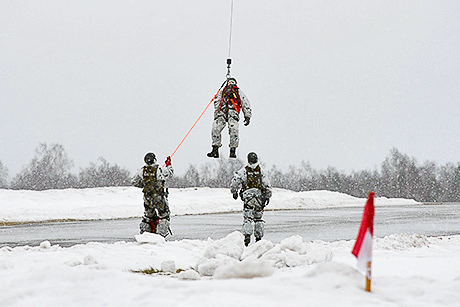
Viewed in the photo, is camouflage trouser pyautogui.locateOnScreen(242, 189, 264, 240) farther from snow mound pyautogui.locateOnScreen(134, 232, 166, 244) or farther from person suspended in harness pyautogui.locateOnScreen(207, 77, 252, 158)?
snow mound pyautogui.locateOnScreen(134, 232, 166, 244)

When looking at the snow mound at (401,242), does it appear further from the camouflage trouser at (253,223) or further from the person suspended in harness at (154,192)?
the person suspended in harness at (154,192)

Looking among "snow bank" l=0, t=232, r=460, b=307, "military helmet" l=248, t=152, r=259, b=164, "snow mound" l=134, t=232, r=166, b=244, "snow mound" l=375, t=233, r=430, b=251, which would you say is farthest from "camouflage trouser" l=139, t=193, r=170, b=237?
"snow mound" l=375, t=233, r=430, b=251

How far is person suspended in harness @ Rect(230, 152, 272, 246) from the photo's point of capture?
10.3 metres

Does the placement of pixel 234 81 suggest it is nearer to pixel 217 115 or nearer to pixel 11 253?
pixel 217 115

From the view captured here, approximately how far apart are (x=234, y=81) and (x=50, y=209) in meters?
21.0

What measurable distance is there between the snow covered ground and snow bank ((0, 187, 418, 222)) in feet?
55.1

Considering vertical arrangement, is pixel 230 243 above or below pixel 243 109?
below

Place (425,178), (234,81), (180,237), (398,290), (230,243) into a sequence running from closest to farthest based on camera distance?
(398,290) < (230,243) < (234,81) < (180,237) < (425,178)

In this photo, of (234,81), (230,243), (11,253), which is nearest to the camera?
(230,243)

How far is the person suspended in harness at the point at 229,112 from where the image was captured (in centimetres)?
996

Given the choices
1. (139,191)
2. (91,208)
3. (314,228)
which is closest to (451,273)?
(314,228)

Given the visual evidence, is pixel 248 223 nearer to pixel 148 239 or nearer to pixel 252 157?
pixel 252 157

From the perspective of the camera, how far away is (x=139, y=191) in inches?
1446

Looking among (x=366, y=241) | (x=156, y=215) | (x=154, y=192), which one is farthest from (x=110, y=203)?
(x=366, y=241)
